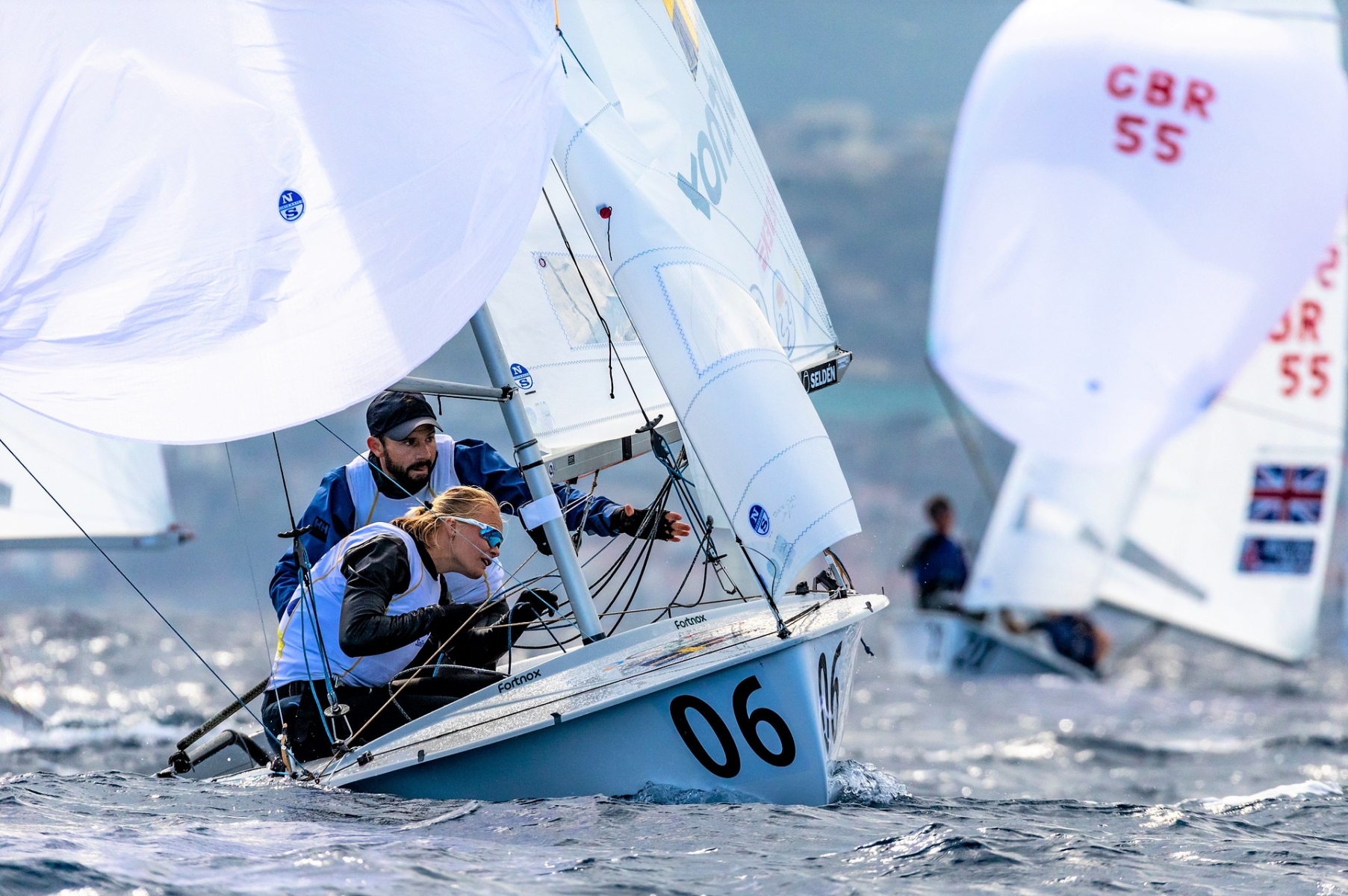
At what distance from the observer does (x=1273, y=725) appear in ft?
29.1

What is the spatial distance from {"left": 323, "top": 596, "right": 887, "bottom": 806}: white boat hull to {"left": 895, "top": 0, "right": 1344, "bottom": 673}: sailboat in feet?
22.3

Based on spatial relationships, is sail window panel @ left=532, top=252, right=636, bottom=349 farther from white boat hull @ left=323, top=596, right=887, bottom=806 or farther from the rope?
white boat hull @ left=323, top=596, right=887, bottom=806

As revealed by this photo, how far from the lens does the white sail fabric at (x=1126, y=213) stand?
31.1ft

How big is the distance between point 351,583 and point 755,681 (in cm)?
87

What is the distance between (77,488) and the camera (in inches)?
265

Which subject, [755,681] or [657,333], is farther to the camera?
[657,333]

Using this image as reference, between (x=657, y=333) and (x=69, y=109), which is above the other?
(x=69, y=109)

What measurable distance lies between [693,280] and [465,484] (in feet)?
3.06

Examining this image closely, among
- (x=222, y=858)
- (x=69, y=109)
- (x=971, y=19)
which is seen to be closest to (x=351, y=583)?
(x=222, y=858)

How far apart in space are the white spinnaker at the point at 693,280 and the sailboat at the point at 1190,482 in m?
6.00

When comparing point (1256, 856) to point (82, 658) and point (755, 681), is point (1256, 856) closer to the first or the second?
point (755, 681)

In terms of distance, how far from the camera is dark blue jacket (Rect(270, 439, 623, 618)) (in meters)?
3.95

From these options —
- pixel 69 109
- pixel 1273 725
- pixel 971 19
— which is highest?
pixel 971 19

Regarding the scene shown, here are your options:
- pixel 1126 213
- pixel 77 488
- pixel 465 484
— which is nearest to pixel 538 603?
pixel 465 484
